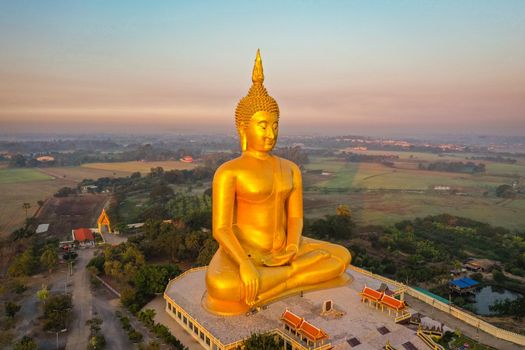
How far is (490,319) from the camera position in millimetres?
15055

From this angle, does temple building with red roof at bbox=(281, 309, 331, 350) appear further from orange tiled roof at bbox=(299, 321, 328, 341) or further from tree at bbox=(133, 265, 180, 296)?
tree at bbox=(133, 265, 180, 296)

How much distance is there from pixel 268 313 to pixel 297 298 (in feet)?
4.73

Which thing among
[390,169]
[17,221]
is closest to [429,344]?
[17,221]

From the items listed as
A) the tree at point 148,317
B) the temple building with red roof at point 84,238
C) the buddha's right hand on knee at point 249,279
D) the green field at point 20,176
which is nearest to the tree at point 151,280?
the tree at point 148,317

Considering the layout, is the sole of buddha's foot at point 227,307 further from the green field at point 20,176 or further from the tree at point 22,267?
the green field at point 20,176

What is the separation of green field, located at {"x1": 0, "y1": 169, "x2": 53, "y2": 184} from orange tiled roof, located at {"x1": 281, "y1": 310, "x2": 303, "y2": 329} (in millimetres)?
54496

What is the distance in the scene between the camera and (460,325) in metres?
13.9

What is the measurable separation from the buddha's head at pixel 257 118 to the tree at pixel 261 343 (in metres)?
5.30

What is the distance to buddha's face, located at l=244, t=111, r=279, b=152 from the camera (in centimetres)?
1181

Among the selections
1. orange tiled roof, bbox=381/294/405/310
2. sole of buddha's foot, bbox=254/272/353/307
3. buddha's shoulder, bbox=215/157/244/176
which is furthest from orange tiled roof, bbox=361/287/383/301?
buddha's shoulder, bbox=215/157/244/176

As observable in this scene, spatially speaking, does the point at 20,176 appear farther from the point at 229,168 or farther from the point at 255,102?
the point at 255,102

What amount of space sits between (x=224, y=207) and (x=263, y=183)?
4.51 feet

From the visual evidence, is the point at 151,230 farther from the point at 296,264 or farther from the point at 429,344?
the point at 429,344

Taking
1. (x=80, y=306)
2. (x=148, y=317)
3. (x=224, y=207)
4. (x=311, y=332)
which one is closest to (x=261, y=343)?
(x=311, y=332)
